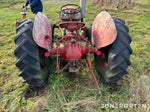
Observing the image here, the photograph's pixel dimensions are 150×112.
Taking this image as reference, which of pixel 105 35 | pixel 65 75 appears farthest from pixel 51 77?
pixel 105 35

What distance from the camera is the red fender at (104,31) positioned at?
2.01 meters

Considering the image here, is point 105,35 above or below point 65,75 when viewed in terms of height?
above

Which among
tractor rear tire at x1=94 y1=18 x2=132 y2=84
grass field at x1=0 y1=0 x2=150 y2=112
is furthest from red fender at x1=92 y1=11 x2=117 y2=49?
grass field at x1=0 y1=0 x2=150 y2=112

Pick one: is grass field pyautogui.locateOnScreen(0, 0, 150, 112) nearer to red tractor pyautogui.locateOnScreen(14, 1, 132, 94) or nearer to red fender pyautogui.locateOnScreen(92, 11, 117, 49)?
red tractor pyautogui.locateOnScreen(14, 1, 132, 94)

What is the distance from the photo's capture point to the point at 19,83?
2557mm

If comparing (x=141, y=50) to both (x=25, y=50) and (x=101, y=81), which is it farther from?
(x=25, y=50)

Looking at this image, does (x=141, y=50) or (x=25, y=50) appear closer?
(x=25, y=50)

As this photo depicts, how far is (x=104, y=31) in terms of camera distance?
2162mm

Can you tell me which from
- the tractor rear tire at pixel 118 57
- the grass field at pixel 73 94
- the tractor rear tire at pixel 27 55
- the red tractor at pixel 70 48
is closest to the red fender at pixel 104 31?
the red tractor at pixel 70 48

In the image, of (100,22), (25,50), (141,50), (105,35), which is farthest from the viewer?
(141,50)

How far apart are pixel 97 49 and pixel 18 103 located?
5.47 ft

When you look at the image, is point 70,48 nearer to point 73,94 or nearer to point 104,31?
point 104,31

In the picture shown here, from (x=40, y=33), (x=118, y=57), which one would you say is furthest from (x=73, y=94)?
(x=40, y=33)

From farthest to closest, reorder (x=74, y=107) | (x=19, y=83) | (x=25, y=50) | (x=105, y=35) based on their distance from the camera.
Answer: (x=19, y=83) → (x=105, y=35) → (x=74, y=107) → (x=25, y=50)
